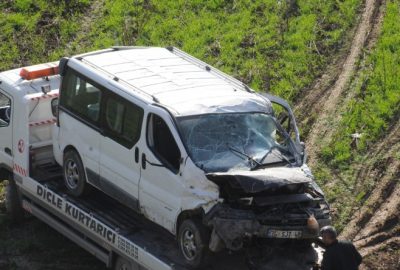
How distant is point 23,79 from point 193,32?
8165 millimetres

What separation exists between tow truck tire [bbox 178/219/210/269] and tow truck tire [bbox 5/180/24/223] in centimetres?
445

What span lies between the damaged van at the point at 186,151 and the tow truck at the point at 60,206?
310 mm

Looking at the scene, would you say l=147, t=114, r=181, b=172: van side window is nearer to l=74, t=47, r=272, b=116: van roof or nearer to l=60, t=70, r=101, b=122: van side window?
l=74, t=47, r=272, b=116: van roof

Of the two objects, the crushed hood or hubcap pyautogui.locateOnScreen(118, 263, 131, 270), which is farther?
hubcap pyautogui.locateOnScreen(118, 263, 131, 270)

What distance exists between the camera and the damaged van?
1138 centimetres

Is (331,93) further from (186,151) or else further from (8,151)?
(186,151)

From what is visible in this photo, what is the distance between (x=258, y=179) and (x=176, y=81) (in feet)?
8.07

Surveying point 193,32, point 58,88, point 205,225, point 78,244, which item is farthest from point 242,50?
point 205,225

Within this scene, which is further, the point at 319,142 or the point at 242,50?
the point at 242,50

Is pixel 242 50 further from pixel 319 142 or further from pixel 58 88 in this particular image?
pixel 58 88

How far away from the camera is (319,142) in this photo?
17.4 metres

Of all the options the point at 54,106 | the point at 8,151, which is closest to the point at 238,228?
the point at 54,106

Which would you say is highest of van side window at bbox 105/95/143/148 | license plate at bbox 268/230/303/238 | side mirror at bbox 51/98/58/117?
van side window at bbox 105/95/143/148

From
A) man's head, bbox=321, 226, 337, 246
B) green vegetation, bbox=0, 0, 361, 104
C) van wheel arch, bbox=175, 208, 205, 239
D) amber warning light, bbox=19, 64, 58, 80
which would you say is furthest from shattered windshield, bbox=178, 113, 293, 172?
green vegetation, bbox=0, 0, 361, 104
